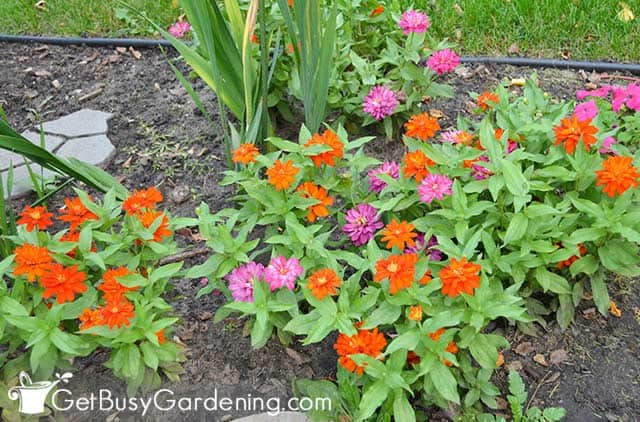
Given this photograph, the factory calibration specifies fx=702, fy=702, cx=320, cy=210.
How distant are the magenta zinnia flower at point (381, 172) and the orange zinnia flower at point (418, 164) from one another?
0.10 m

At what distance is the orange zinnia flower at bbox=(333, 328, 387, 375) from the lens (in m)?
1.65

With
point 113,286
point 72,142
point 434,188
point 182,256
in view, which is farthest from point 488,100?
point 72,142

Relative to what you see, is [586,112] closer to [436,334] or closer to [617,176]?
[617,176]

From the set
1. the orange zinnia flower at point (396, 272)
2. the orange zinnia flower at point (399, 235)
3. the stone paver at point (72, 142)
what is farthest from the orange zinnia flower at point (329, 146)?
the stone paver at point (72, 142)

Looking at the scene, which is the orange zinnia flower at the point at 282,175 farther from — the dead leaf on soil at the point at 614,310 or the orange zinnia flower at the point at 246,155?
the dead leaf on soil at the point at 614,310

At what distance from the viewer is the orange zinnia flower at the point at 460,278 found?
162 centimetres

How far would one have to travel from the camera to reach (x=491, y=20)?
11.1 ft

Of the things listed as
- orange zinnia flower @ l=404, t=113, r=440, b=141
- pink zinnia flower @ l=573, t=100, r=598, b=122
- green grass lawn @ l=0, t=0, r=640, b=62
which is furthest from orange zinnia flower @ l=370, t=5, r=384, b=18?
pink zinnia flower @ l=573, t=100, r=598, b=122

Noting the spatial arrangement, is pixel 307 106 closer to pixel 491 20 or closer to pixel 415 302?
pixel 415 302

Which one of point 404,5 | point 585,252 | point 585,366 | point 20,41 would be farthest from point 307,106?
point 20,41

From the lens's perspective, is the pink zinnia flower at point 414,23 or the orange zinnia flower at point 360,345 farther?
the pink zinnia flower at point 414,23

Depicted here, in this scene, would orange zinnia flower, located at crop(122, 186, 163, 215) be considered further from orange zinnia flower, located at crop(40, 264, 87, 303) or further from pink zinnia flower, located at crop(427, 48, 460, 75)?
pink zinnia flower, located at crop(427, 48, 460, 75)

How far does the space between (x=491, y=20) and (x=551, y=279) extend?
184cm

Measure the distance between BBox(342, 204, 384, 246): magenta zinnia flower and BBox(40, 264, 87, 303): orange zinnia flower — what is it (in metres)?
0.73
